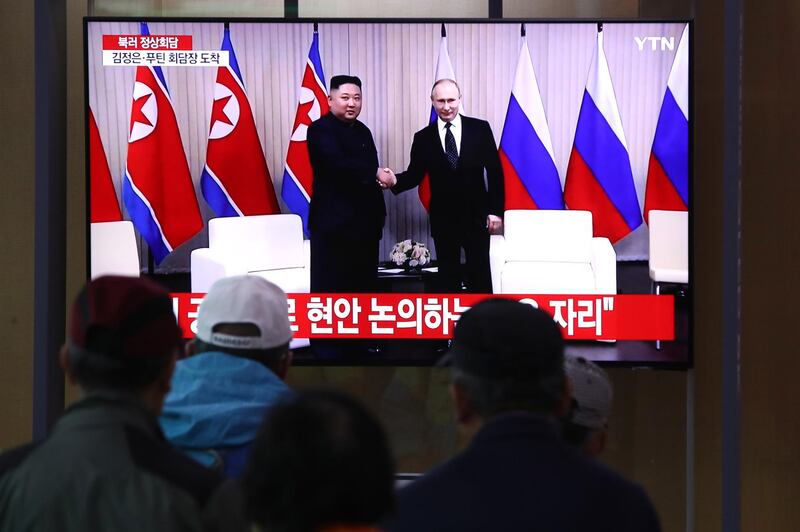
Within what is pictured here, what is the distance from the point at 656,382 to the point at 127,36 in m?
2.52

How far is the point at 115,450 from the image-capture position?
1.56 metres

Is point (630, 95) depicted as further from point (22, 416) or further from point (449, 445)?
point (22, 416)

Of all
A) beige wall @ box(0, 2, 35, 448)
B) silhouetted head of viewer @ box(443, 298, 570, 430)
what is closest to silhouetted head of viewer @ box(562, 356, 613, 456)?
silhouetted head of viewer @ box(443, 298, 570, 430)

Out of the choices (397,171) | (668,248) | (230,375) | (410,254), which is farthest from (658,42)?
(230,375)

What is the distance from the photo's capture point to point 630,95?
4203 mm

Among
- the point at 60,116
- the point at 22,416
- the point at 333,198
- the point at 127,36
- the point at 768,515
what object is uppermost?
the point at 127,36

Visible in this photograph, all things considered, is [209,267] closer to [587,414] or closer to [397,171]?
[397,171]

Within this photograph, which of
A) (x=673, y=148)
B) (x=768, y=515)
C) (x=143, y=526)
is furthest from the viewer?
(x=768, y=515)

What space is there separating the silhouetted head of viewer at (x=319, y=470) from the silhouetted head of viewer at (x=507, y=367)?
561 mm

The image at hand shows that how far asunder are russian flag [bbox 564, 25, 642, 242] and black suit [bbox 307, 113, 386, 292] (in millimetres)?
760

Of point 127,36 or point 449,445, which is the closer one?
point 127,36

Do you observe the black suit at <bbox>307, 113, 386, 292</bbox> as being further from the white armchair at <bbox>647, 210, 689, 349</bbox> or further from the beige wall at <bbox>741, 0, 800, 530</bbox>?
the beige wall at <bbox>741, 0, 800, 530</bbox>

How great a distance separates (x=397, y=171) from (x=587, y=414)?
7.09 ft

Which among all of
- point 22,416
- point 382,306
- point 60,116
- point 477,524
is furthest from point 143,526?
point 22,416
